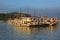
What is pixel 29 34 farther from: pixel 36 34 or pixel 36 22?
pixel 36 22

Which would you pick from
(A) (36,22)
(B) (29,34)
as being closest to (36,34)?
(B) (29,34)

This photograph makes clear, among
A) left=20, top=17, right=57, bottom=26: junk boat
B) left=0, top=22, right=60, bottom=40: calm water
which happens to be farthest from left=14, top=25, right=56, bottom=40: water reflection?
left=20, top=17, right=57, bottom=26: junk boat

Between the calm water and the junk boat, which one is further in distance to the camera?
the junk boat

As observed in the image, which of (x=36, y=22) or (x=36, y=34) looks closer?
(x=36, y=34)

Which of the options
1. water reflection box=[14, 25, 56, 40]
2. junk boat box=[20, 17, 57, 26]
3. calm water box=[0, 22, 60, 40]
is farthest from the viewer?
junk boat box=[20, 17, 57, 26]

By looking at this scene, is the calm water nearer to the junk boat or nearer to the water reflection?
the water reflection

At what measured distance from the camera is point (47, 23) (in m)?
57.4

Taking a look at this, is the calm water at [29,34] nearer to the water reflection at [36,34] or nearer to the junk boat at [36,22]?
the water reflection at [36,34]

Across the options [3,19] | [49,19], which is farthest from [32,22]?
[3,19]

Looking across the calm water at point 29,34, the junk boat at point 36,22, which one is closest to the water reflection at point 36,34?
the calm water at point 29,34

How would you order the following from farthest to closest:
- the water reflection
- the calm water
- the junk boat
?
1. the junk boat
2. the water reflection
3. the calm water

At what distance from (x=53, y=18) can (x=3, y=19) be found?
73034 mm

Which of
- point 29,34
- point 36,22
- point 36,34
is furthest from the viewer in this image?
point 36,22

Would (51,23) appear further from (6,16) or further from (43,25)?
(6,16)
